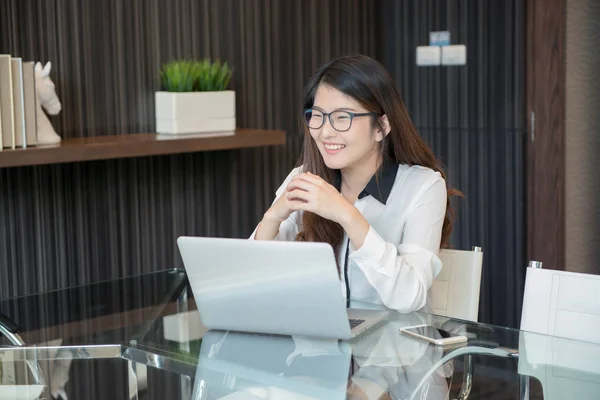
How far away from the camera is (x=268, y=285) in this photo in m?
1.72

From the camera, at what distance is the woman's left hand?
197 cm

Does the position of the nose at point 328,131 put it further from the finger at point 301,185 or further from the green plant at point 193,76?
the green plant at point 193,76

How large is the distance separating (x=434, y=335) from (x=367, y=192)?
553 mm

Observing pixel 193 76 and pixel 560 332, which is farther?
pixel 193 76

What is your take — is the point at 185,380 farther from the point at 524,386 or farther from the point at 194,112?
the point at 194,112

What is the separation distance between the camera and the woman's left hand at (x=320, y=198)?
1966mm

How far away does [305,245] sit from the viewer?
1.67 meters

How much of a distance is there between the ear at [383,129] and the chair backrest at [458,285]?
33cm

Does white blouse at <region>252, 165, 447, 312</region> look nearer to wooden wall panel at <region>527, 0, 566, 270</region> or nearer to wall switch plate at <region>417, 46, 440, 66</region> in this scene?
wooden wall panel at <region>527, 0, 566, 270</region>

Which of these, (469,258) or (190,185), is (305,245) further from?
(190,185)

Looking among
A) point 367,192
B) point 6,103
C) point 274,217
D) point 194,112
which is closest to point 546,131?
point 194,112

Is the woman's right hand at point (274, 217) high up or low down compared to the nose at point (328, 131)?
down

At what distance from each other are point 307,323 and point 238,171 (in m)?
1.87

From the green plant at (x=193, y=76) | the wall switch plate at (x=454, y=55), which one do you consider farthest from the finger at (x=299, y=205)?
the wall switch plate at (x=454, y=55)
